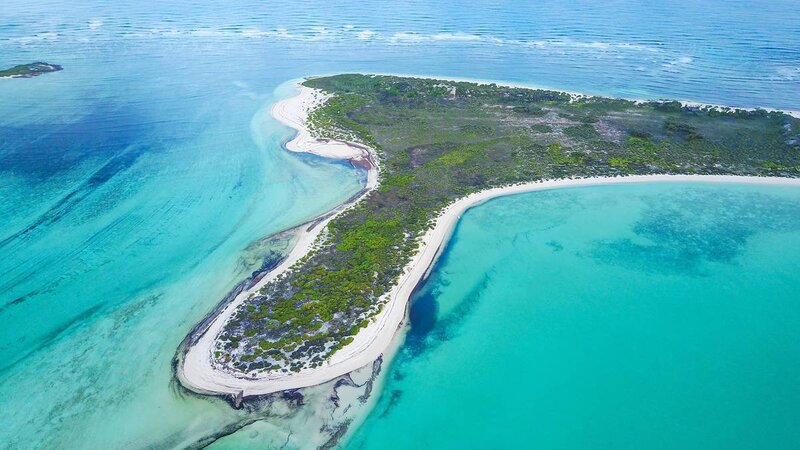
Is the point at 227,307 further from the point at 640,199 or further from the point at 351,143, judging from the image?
the point at 640,199

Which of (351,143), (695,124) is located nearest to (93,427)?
(351,143)

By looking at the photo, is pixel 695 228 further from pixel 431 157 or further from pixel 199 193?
pixel 199 193

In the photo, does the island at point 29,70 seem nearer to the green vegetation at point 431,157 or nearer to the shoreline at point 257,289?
the green vegetation at point 431,157

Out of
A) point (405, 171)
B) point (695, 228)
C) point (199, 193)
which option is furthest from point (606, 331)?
point (199, 193)

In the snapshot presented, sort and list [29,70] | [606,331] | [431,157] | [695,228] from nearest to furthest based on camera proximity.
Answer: [606,331] < [695,228] < [431,157] < [29,70]

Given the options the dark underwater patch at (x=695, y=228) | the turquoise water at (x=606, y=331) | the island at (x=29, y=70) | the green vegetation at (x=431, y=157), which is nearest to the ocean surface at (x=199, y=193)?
the turquoise water at (x=606, y=331)

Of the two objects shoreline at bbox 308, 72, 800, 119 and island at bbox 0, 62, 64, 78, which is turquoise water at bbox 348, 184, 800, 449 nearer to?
shoreline at bbox 308, 72, 800, 119
